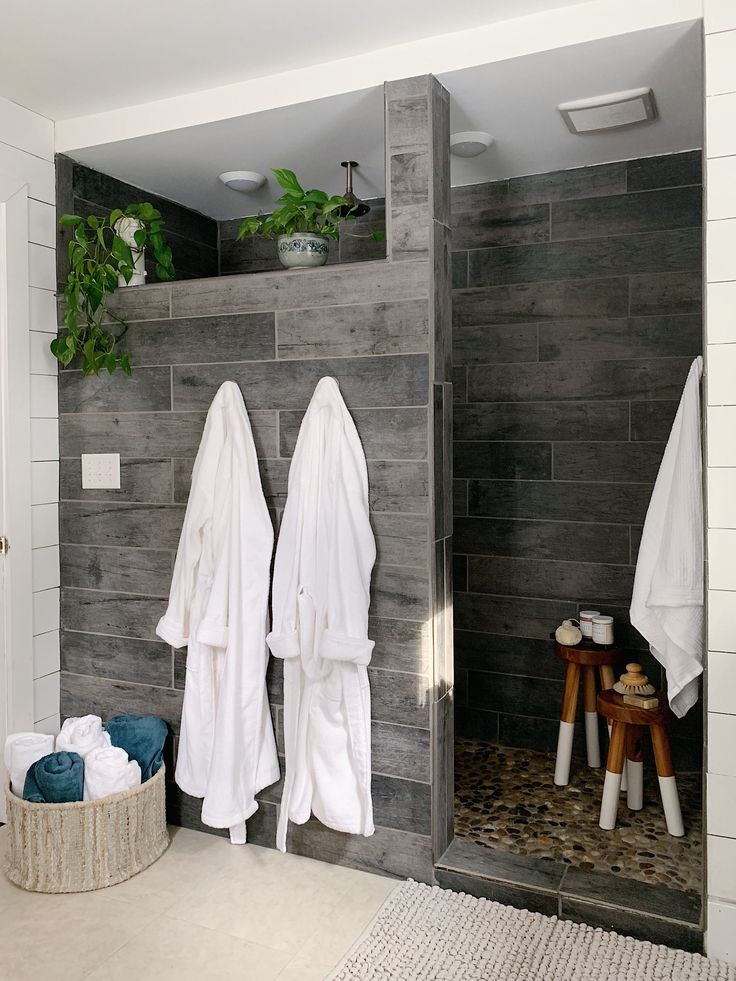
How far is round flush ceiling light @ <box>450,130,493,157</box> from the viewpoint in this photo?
8.79 feet

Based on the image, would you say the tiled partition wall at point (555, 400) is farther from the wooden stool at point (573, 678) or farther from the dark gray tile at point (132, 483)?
the dark gray tile at point (132, 483)

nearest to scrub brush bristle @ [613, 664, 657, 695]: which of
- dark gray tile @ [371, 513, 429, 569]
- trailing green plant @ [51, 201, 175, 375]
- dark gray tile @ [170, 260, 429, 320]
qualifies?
dark gray tile @ [371, 513, 429, 569]

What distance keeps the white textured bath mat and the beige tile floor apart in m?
0.09

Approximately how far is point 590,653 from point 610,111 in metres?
1.75

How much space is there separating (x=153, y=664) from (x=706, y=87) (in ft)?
7.45

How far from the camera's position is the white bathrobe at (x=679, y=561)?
213cm

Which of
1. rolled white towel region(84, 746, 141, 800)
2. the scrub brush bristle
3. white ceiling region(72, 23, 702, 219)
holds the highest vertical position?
white ceiling region(72, 23, 702, 219)

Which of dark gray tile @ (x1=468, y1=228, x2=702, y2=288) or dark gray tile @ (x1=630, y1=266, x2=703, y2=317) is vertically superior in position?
dark gray tile @ (x1=468, y1=228, x2=702, y2=288)

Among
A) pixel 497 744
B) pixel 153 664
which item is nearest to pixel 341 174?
pixel 153 664

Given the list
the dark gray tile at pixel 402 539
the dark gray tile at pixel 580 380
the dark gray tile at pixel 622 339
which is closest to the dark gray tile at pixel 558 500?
the dark gray tile at pixel 580 380

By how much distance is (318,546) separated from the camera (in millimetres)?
2309

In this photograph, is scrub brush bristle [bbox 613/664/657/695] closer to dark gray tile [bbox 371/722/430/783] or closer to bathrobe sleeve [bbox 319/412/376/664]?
dark gray tile [bbox 371/722/430/783]

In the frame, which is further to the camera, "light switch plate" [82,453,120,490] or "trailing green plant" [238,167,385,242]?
"light switch plate" [82,453,120,490]

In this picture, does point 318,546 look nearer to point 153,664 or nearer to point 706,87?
point 153,664
